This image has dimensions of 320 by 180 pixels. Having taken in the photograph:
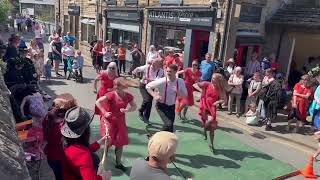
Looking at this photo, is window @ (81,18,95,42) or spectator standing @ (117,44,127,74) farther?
window @ (81,18,95,42)

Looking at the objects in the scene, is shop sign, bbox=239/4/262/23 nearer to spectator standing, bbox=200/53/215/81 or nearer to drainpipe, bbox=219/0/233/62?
drainpipe, bbox=219/0/233/62

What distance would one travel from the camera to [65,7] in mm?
26125

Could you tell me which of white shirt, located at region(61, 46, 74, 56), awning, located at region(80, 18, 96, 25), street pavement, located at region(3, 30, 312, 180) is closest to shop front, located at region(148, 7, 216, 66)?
white shirt, located at region(61, 46, 74, 56)

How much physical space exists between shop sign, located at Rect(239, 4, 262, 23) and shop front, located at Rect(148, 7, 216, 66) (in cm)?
101

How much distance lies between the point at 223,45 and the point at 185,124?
3.90 metres

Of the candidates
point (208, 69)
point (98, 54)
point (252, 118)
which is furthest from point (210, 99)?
point (98, 54)

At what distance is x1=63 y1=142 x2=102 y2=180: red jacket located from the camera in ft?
9.77

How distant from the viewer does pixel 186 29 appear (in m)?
13.4

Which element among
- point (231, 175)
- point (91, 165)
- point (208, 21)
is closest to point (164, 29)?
point (208, 21)

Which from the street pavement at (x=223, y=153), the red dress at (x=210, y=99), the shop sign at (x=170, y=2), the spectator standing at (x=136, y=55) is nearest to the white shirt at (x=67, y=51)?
the spectator standing at (x=136, y=55)

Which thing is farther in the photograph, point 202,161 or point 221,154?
point 221,154

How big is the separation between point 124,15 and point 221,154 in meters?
12.2

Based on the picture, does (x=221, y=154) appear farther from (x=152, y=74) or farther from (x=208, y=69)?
(x=208, y=69)

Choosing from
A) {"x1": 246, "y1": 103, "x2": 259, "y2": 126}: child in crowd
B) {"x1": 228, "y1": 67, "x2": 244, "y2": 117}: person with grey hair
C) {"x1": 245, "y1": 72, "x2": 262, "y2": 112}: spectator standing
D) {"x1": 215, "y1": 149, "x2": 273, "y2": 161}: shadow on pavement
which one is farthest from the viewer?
{"x1": 228, "y1": 67, "x2": 244, "y2": 117}: person with grey hair
